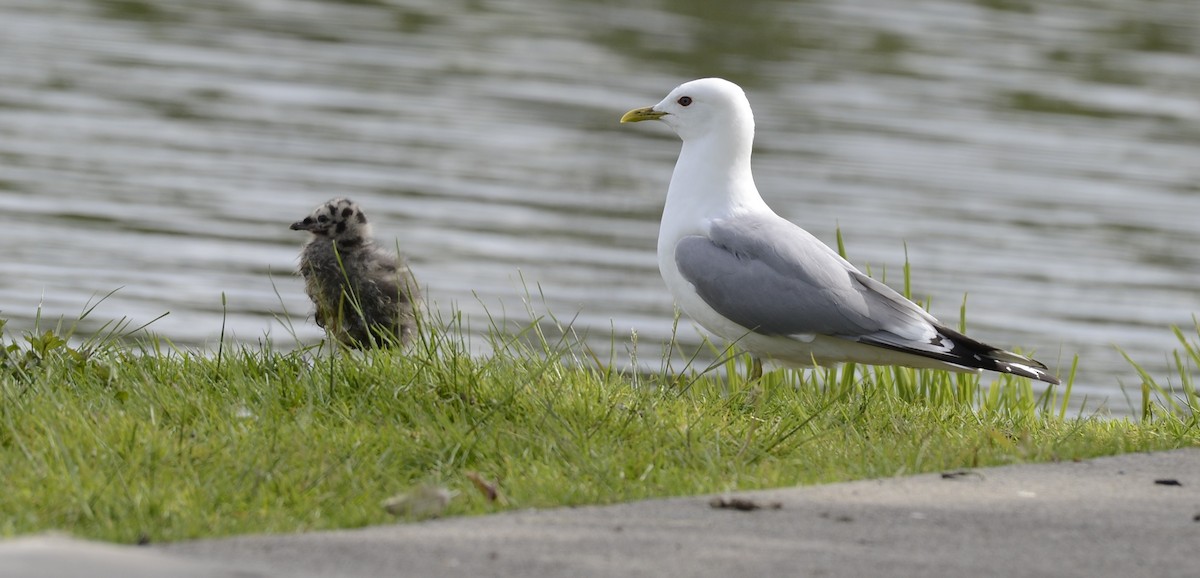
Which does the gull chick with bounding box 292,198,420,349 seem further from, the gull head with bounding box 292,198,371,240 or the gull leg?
the gull leg

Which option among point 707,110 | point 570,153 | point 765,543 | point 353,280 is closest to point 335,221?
point 353,280

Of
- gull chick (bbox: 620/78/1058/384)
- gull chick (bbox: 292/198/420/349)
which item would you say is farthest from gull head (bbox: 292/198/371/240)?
gull chick (bbox: 620/78/1058/384)

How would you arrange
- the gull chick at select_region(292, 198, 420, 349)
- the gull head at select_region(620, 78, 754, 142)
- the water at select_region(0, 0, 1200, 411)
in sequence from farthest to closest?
1. the water at select_region(0, 0, 1200, 411)
2. the gull head at select_region(620, 78, 754, 142)
3. the gull chick at select_region(292, 198, 420, 349)

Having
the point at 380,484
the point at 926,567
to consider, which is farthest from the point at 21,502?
the point at 926,567

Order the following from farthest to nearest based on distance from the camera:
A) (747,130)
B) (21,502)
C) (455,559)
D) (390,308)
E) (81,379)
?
(747,130) < (390,308) < (81,379) < (21,502) < (455,559)

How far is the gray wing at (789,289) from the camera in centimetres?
696

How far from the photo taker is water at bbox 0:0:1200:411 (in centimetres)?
1306

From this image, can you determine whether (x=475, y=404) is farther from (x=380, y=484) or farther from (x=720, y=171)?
(x=720, y=171)

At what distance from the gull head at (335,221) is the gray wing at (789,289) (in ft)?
4.41

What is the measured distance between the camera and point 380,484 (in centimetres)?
507

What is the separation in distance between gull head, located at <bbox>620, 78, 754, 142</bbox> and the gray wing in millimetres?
608

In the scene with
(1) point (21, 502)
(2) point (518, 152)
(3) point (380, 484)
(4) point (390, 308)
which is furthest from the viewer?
(2) point (518, 152)

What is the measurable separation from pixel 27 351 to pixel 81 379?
39 cm

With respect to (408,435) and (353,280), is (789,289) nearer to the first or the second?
(353,280)
